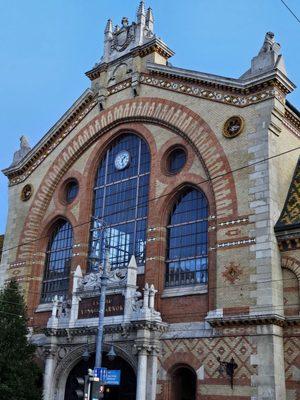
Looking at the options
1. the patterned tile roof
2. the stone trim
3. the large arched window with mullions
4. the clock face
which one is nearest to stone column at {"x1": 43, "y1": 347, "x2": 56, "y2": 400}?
the large arched window with mullions

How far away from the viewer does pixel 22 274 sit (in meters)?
34.4

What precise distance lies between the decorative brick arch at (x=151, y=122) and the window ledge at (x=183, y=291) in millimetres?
Result: 3345

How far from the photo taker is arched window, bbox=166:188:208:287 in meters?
26.6

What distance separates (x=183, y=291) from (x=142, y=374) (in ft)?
13.8

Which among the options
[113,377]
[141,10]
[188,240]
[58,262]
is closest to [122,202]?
[188,240]

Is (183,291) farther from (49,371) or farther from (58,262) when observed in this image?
(58,262)

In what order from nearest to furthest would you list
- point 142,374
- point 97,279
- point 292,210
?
point 142,374
point 292,210
point 97,279

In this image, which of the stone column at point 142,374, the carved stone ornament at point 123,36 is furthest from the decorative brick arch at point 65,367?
the carved stone ornament at point 123,36

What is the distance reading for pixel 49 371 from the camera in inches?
1129

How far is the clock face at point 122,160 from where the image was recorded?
1259 inches

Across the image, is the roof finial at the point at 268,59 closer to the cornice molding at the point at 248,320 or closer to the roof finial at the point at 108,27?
the cornice molding at the point at 248,320

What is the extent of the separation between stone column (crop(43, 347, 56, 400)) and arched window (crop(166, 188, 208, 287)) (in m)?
7.25

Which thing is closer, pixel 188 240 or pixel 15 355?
pixel 15 355

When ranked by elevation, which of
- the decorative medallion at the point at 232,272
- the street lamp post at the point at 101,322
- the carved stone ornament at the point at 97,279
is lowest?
the street lamp post at the point at 101,322
